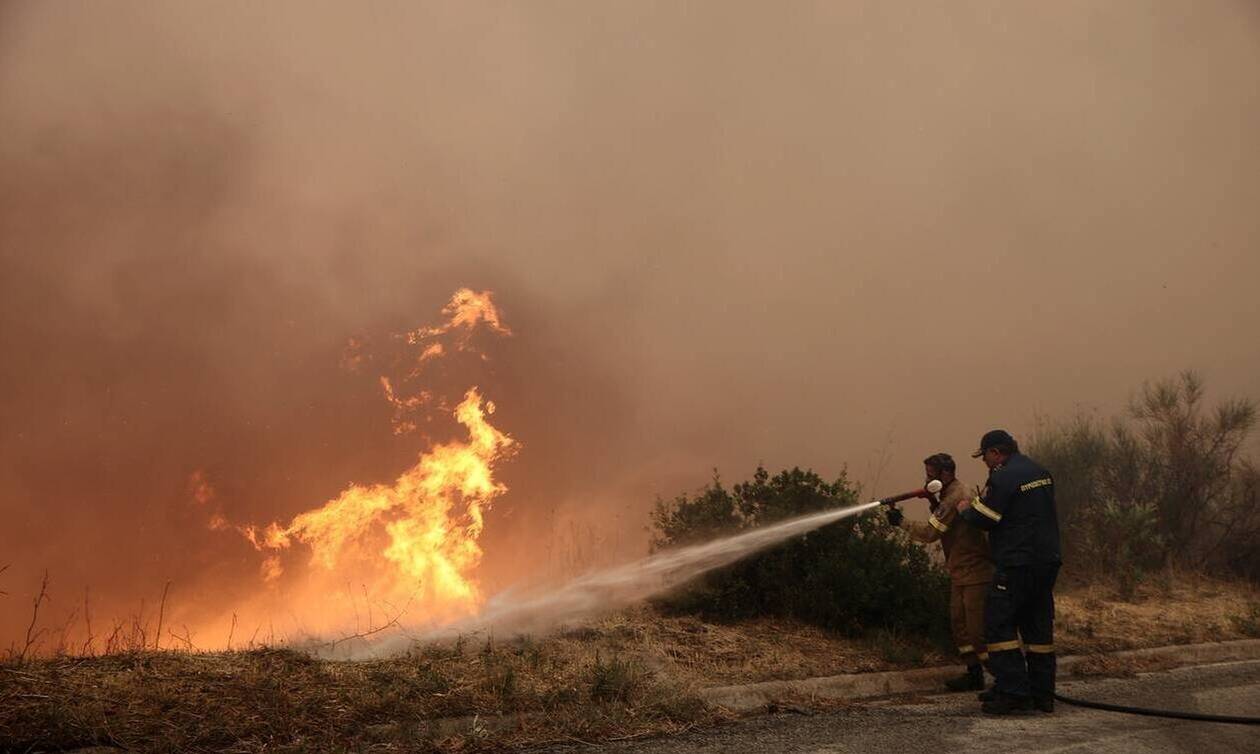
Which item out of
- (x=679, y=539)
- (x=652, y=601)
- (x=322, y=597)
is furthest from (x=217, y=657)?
(x=322, y=597)

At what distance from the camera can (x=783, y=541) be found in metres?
8.84

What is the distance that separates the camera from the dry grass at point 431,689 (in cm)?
502

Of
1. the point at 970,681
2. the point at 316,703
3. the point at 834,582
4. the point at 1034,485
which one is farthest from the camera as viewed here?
the point at 834,582

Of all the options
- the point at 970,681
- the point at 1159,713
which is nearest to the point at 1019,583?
the point at 970,681

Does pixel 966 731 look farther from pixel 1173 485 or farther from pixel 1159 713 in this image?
pixel 1173 485

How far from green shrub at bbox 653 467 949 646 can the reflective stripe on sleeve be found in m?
1.65

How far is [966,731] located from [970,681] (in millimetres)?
1556

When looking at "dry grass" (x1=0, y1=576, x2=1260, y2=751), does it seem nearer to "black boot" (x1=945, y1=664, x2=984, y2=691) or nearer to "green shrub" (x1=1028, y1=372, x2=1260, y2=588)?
"black boot" (x1=945, y1=664, x2=984, y2=691)

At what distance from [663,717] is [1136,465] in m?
15.9

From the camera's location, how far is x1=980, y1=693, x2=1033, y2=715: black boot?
640 centimetres

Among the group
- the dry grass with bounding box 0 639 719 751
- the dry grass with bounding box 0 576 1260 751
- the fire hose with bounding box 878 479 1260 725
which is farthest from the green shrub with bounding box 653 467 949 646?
the dry grass with bounding box 0 639 719 751

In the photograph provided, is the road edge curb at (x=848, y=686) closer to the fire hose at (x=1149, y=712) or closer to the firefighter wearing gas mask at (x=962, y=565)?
the firefighter wearing gas mask at (x=962, y=565)

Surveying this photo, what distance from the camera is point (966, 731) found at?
5.88 meters

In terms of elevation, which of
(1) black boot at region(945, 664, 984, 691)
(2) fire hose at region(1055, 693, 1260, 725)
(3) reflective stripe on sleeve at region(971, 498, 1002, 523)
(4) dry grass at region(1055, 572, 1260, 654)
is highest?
(3) reflective stripe on sleeve at region(971, 498, 1002, 523)
